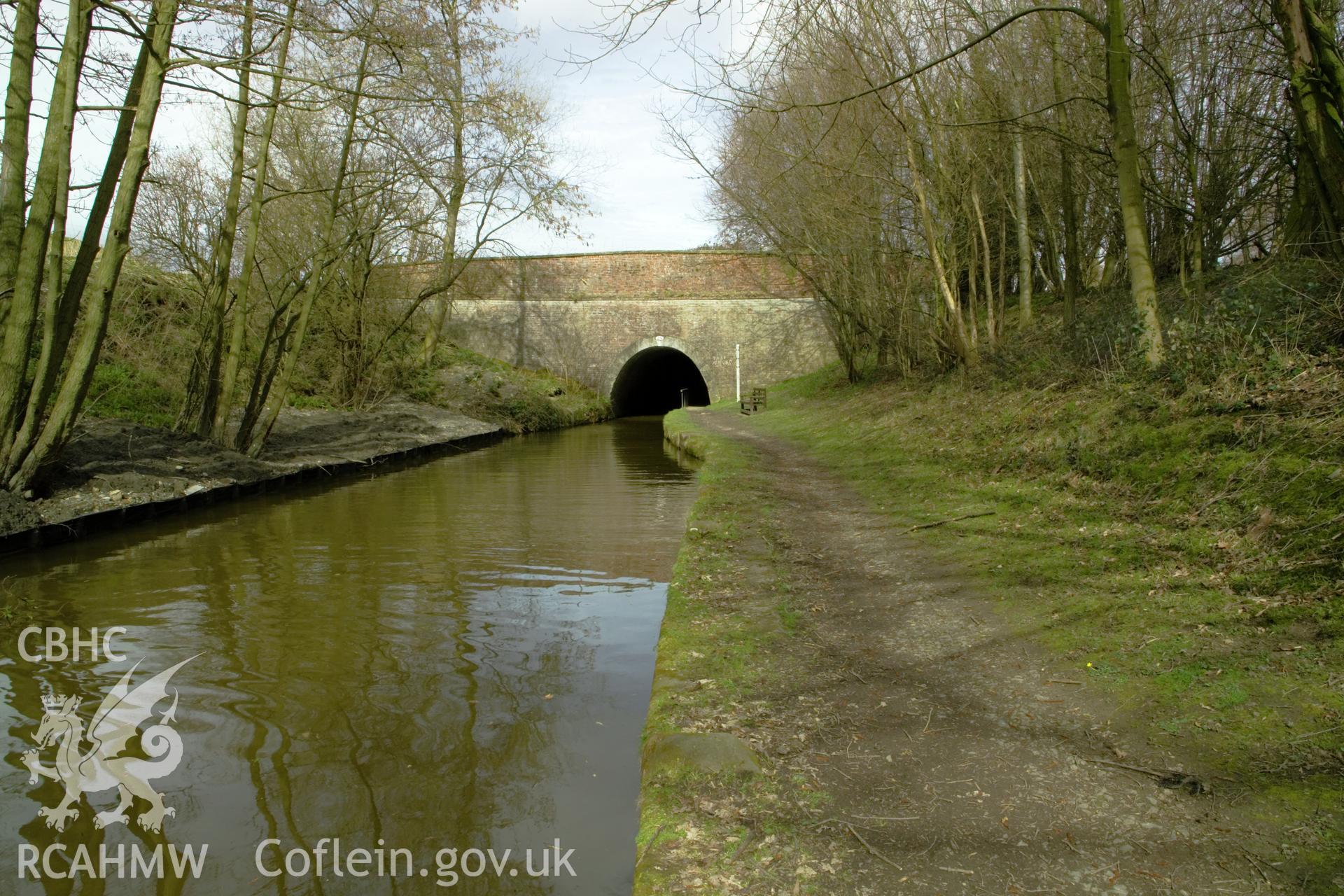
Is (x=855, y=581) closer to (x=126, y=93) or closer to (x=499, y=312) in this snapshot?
(x=126, y=93)

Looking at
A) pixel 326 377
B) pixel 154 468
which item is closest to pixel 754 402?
pixel 326 377

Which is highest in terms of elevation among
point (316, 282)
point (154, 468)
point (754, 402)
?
point (316, 282)

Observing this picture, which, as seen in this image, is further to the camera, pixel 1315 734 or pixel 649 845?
pixel 1315 734

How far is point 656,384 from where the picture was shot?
38938 mm

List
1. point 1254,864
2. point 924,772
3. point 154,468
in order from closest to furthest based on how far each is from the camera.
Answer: point 1254,864 < point 924,772 < point 154,468

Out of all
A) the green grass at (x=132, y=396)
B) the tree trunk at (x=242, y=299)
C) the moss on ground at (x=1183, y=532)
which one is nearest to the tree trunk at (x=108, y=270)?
the tree trunk at (x=242, y=299)

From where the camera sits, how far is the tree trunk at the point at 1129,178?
720cm

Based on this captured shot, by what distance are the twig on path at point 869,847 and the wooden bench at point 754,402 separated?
19931 millimetres

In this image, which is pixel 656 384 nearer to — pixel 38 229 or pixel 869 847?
pixel 38 229

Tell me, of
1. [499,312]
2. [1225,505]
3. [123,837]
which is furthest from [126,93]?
[499,312]

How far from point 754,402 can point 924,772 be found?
20374 millimetres

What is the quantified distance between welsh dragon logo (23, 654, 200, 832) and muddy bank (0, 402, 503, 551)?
4.39 meters

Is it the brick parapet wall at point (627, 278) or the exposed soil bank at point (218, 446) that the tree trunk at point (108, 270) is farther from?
the brick parapet wall at point (627, 278)

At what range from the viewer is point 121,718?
4.34m
